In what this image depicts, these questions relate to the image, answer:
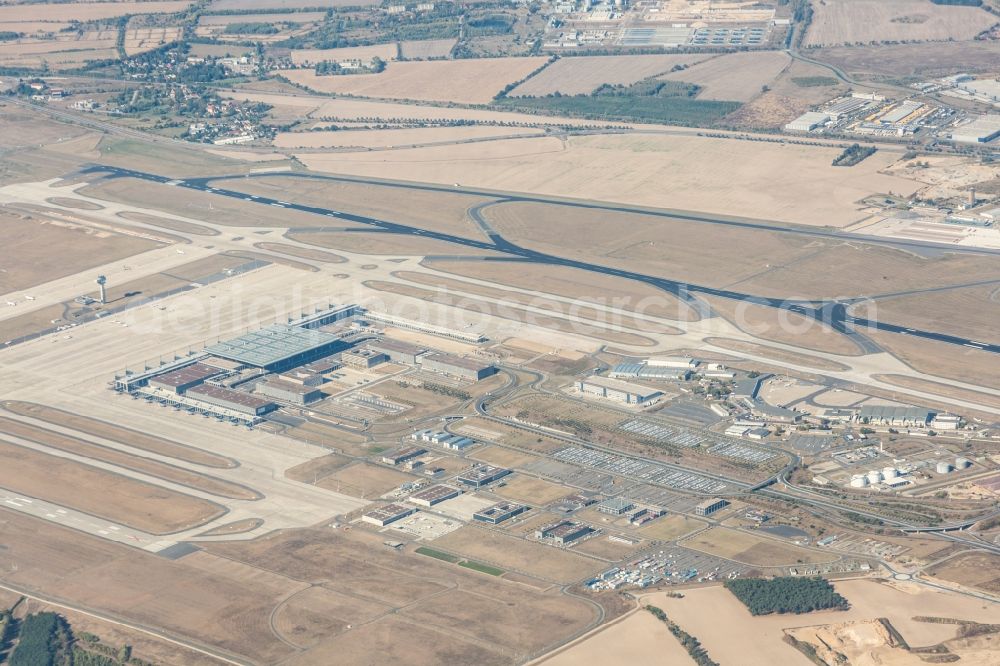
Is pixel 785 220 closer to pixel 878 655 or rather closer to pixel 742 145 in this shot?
pixel 742 145

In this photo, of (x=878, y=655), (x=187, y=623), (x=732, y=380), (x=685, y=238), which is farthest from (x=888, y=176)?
(x=187, y=623)

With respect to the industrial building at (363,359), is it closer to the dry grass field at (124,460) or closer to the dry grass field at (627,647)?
the dry grass field at (124,460)

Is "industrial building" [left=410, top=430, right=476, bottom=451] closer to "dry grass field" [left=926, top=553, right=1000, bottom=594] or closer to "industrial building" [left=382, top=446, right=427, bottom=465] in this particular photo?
"industrial building" [left=382, top=446, right=427, bottom=465]

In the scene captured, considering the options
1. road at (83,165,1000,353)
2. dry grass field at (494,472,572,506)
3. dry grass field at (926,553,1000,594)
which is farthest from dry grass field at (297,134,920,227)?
dry grass field at (926,553,1000,594)

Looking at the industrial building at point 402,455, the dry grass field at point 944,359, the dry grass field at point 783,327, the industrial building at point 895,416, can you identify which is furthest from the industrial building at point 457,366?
the dry grass field at point 944,359

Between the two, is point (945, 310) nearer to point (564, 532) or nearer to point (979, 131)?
point (564, 532)
